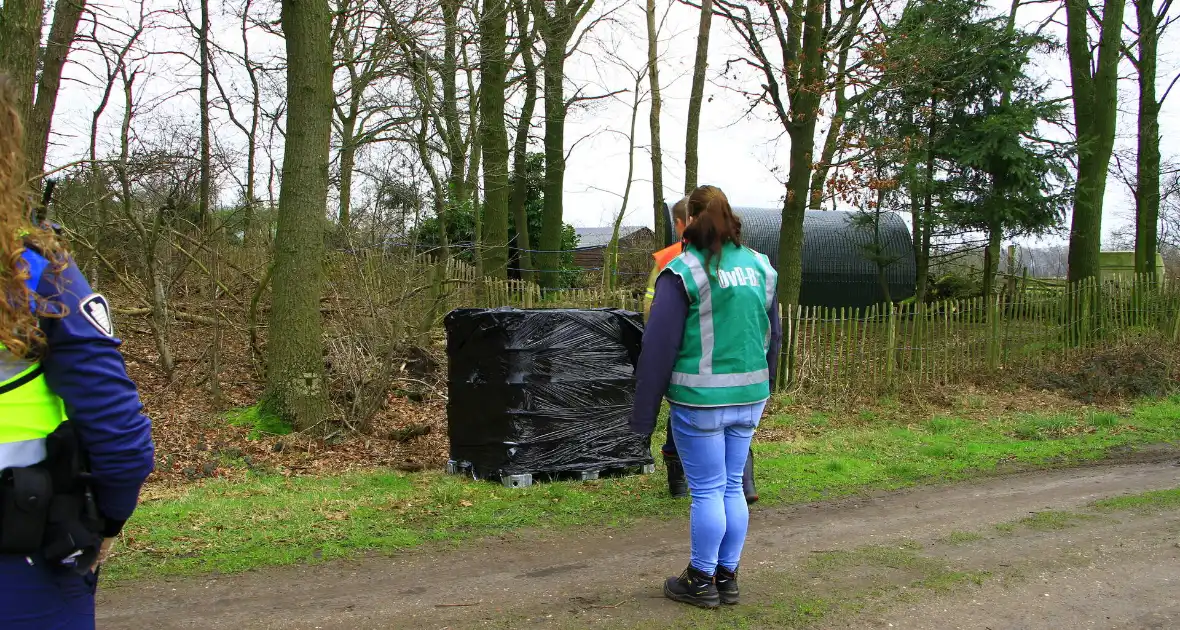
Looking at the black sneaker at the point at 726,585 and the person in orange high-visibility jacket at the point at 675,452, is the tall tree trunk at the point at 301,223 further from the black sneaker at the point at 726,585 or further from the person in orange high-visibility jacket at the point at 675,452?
the black sneaker at the point at 726,585

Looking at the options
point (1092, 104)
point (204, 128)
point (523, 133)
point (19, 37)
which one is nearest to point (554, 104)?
point (523, 133)

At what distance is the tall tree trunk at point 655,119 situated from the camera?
21281 millimetres

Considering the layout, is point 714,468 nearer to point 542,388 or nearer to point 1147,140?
point 542,388

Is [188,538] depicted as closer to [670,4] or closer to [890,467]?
[890,467]

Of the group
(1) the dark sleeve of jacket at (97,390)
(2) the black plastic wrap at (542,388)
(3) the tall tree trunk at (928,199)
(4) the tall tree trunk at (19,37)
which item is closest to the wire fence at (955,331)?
(2) the black plastic wrap at (542,388)

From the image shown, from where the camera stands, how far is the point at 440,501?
19.2 ft

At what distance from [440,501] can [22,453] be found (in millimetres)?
4124

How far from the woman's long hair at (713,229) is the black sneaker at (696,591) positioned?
1.41 metres

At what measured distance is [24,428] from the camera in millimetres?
1857

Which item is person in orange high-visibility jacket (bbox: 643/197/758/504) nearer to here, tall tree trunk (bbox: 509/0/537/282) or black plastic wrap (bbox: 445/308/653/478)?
black plastic wrap (bbox: 445/308/653/478)

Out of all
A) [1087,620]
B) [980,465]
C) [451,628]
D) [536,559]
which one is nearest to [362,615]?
[451,628]

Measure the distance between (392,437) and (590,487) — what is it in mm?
3011

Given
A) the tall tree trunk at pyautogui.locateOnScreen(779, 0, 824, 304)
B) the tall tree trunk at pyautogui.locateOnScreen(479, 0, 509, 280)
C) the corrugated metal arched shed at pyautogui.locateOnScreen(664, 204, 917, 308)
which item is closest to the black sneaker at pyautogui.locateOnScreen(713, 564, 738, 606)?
the tall tree trunk at pyautogui.locateOnScreen(779, 0, 824, 304)

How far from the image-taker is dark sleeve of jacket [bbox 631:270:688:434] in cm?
391
